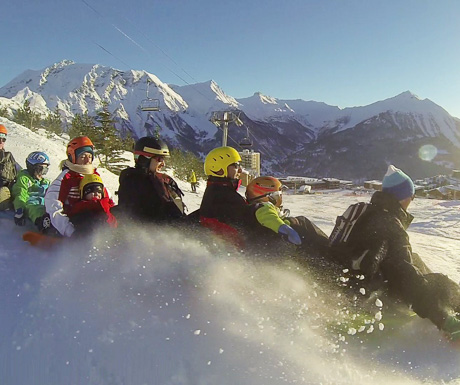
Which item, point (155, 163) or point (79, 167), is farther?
point (155, 163)

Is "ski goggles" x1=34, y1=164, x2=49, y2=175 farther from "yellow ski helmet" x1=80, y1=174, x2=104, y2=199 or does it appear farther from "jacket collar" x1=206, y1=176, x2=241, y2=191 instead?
"jacket collar" x1=206, y1=176, x2=241, y2=191

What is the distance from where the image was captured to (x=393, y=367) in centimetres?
270

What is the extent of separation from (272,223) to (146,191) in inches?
65.0

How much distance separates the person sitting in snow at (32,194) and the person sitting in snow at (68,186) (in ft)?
1.99

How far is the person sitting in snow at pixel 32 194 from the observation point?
4.37m

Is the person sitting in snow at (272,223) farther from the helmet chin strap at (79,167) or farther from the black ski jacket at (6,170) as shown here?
the black ski jacket at (6,170)

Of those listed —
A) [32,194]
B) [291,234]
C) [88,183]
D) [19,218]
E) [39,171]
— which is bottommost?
[19,218]

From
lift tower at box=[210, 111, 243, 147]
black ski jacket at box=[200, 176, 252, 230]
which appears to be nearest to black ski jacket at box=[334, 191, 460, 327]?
black ski jacket at box=[200, 176, 252, 230]

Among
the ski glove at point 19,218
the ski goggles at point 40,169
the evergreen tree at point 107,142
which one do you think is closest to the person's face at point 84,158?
the ski glove at point 19,218

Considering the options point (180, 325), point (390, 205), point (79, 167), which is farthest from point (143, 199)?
point (390, 205)

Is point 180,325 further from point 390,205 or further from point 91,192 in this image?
point 390,205

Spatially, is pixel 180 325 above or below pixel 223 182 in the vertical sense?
below

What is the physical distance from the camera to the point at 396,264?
2.84 m

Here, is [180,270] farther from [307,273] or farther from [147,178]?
[147,178]
